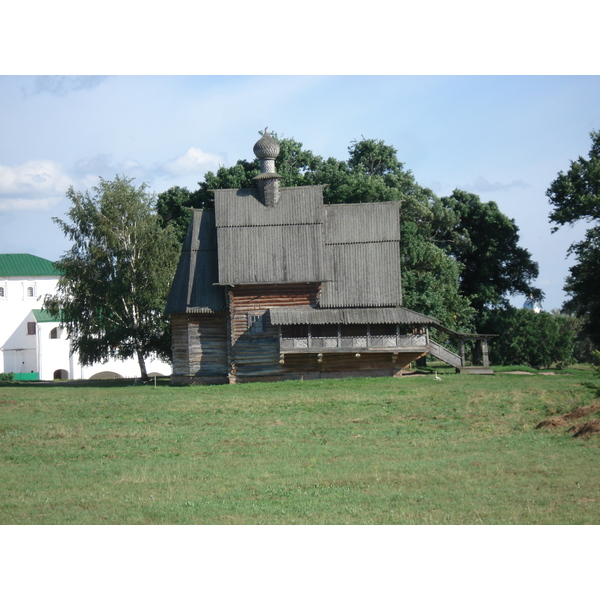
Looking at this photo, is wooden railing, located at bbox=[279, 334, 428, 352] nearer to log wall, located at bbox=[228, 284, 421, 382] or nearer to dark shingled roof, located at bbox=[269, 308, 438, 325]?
dark shingled roof, located at bbox=[269, 308, 438, 325]

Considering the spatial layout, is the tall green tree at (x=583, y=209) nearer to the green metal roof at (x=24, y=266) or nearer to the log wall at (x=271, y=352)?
the log wall at (x=271, y=352)

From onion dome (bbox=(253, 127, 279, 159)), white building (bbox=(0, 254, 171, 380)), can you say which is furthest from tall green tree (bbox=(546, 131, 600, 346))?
white building (bbox=(0, 254, 171, 380))

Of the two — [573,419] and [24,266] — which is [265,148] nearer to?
[573,419]

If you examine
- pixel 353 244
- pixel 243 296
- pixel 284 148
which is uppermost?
pixel 284 148

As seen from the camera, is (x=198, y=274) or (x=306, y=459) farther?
(x=198, y=274)

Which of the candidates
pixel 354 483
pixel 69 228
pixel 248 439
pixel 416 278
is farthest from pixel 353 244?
pixel 354 483

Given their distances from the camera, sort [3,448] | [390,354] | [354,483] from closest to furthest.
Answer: [354,483]
[3,448]
[390,354]

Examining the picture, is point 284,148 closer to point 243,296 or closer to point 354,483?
point 243,296

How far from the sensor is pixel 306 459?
20.2 m

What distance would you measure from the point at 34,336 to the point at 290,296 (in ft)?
122

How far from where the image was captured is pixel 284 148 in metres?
59.8

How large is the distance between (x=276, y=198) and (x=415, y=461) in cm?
2524

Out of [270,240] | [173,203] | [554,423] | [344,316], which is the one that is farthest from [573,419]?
[173,203]

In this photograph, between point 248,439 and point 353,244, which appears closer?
point 248,439
